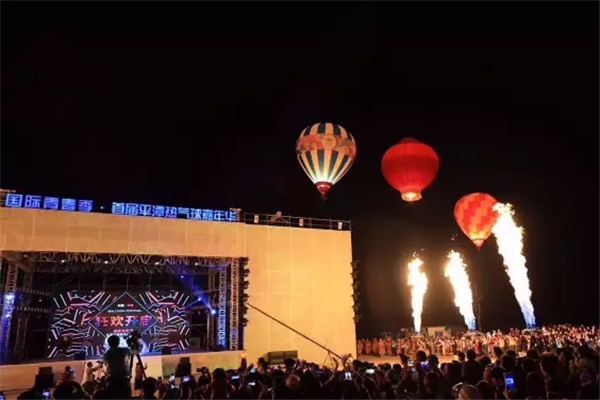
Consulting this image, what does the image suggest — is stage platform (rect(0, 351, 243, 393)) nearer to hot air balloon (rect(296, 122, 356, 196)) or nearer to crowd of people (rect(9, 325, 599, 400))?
hot air balloon (rect(296, 122, 356, 196))

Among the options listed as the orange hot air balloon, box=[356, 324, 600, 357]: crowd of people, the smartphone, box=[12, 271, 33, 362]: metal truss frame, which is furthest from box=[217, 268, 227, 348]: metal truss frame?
the smartphone

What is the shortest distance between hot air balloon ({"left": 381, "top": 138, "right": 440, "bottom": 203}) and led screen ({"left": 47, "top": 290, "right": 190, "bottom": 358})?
10710mm

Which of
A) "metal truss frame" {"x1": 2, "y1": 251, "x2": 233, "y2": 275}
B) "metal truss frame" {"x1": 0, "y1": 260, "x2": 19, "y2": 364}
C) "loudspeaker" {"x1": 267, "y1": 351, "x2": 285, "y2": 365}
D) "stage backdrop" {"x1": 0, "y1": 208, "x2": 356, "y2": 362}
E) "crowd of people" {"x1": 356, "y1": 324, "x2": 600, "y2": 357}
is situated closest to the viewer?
"metal truss frame" {"x1": 0, "y1": 260, "x2": 19, "y2": 364}

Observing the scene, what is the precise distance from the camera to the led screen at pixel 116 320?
1770cm

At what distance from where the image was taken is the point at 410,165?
15.3m

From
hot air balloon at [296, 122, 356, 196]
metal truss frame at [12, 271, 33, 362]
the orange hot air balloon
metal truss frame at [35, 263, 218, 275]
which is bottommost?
metal truss frame at [12, 271, 33, 362]

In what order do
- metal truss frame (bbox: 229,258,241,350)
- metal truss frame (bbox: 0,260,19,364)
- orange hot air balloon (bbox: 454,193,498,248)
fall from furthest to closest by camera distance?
orange hot air balloon (bbox: 454,193,498,248)
metal truss frame (bbox: 229,258,241,350)
metal truss frame (bbox: 0,260,19,364)

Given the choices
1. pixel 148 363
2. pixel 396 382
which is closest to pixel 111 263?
pixel 148 363

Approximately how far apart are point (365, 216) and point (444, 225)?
6317mm

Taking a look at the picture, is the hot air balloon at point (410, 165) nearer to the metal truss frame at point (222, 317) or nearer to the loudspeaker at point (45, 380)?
the metal truss frame at point (222, 317)

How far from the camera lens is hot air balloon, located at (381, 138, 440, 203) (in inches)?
604

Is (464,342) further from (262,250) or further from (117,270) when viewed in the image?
(117,270)

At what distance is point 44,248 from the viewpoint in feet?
50.5

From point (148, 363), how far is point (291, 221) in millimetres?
8460
